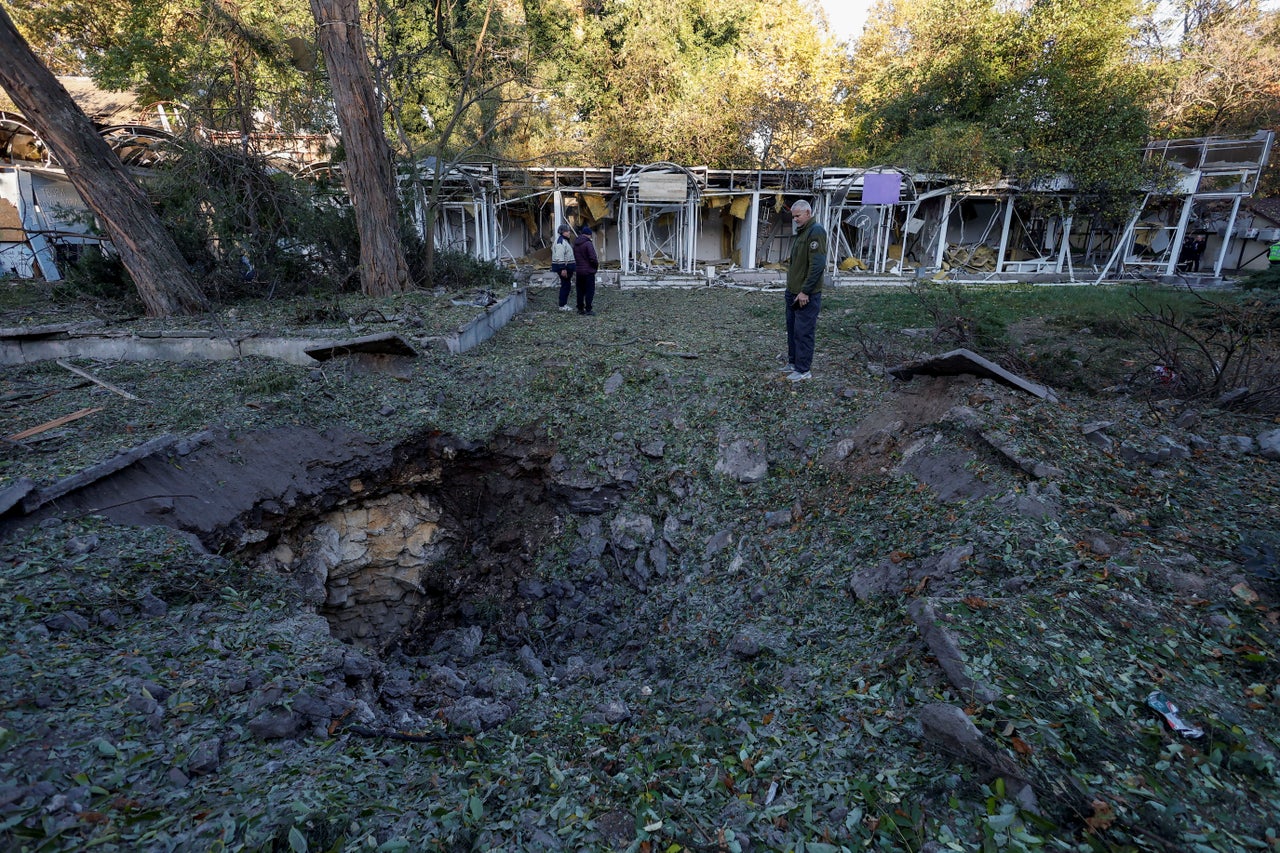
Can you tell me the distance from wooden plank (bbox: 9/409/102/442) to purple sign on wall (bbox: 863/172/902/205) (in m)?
16.3

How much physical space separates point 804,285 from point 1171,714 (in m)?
4.52

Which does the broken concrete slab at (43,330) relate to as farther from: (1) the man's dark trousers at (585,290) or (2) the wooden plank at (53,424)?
(1) the man's dark trousers at (585,290)

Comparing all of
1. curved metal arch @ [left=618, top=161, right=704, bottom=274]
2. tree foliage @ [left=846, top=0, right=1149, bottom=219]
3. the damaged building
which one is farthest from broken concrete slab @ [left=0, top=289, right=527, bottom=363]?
tree foliage @ [left=846, top=0, right=1149, bottom=219]

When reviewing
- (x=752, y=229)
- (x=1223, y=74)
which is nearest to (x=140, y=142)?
(x=752, y=229)

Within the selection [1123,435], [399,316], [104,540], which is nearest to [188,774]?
[104,540]

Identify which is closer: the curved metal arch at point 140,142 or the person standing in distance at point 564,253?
A: the curved metal arch at point 140,142

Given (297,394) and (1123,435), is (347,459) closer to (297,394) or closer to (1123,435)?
(297,394)

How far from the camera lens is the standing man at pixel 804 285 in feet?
19.8

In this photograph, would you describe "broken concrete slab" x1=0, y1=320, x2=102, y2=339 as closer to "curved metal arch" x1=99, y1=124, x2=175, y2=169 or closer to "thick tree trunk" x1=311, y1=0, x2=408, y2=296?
"curved metal arch" x1=99, y1=124, x2=175, y2=169

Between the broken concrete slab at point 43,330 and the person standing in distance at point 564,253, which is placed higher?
the person standing in distance at point 564,253

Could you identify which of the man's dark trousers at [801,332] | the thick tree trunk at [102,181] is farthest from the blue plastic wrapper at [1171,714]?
the thick tree trunk at [102,181]

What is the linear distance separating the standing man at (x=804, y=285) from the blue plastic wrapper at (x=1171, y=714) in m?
4.20

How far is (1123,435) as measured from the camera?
14.9ft

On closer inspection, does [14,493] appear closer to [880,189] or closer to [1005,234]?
[880,189]
